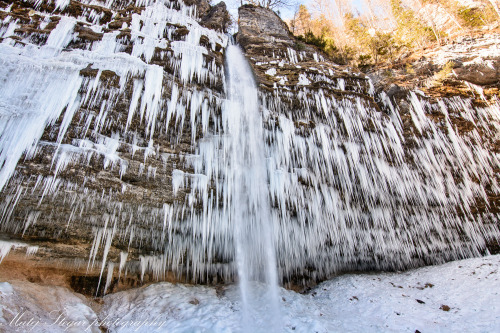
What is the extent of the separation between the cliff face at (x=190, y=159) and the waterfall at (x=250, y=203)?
0.62 feet

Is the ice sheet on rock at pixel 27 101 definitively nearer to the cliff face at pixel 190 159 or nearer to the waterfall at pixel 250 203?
the cliff face at pixel 190 159

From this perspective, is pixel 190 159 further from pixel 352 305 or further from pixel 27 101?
pixel 352 305

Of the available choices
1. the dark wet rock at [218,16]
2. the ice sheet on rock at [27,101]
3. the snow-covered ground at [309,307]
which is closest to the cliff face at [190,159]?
the ice sheet on rock at [27,101]

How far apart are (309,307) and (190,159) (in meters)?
3.89

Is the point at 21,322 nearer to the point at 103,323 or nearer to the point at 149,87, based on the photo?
the point at 103,323

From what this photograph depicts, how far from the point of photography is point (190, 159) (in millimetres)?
4668

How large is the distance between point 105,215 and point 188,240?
5.21 feet

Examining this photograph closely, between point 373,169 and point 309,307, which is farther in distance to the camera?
point 373,169

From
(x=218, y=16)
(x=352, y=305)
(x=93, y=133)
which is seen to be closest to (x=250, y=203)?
(x=352, y=305)

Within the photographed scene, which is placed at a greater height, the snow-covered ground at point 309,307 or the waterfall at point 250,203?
the waterfall at point 250,203

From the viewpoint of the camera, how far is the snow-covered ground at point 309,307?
3.36 meters

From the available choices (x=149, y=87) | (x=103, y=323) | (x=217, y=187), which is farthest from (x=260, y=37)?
(x=103, y=323)

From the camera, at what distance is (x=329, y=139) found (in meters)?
5.79

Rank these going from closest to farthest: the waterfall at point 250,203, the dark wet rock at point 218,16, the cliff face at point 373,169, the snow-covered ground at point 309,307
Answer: the snow-covered ground at point 309,307 → the waterfall at point 250,203 → the cliff face at point 373,169 → the dark wet rock at point 218,16
